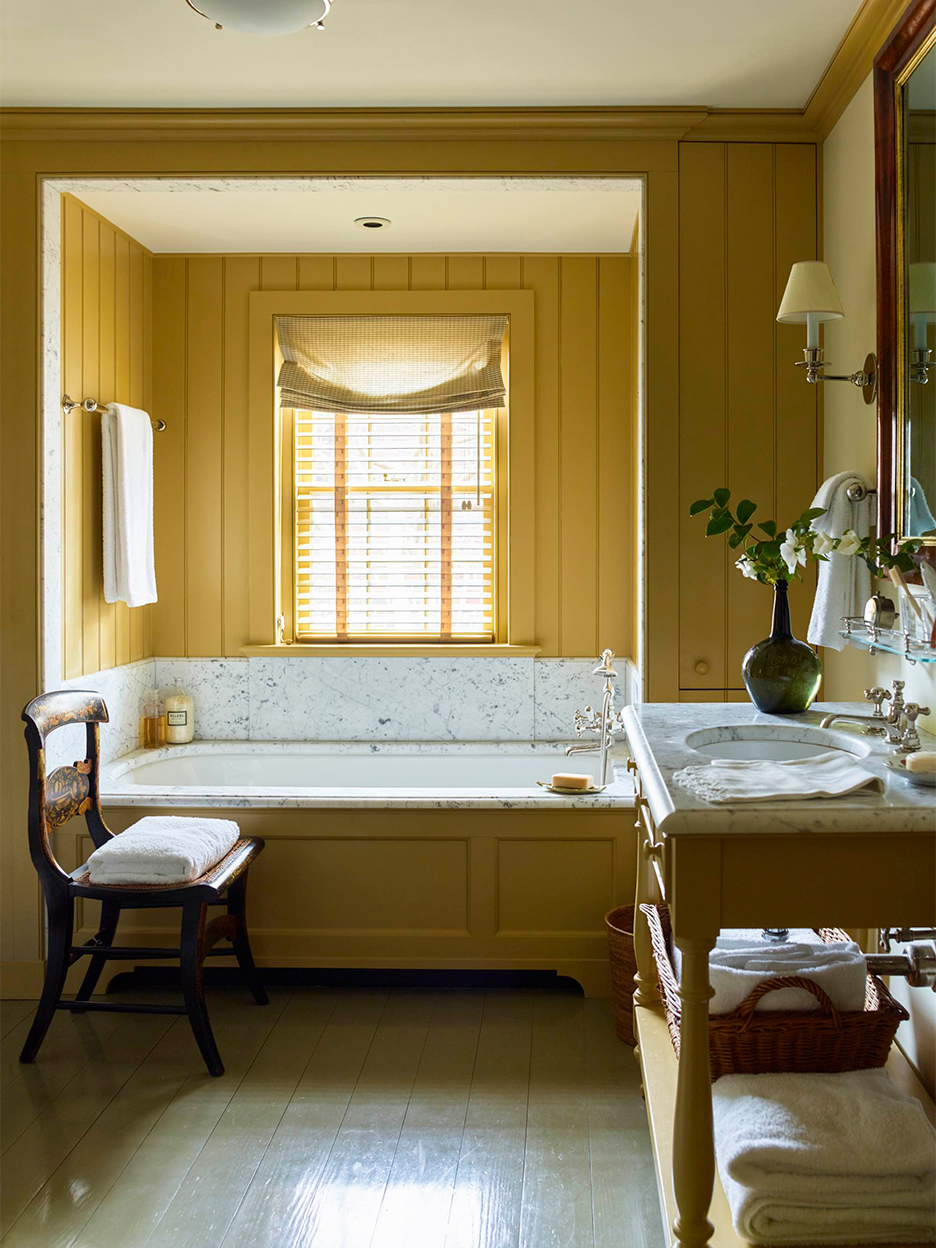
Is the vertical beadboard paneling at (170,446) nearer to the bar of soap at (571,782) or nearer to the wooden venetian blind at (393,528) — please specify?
the wooden venetian blind at (393,528)

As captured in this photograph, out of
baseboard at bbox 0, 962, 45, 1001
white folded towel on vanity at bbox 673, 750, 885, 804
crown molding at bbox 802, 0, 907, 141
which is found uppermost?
crown molding at bbox 802, 0, 907, 141

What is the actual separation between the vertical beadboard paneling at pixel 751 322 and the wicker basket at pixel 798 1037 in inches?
58.6

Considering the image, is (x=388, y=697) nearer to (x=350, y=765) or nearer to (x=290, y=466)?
(x=350, y=765)

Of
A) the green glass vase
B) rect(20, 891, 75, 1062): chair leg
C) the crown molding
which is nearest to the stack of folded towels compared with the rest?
the green glass vase

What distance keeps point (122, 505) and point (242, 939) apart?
4.94 feet

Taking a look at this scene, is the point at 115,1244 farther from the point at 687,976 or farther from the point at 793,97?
the point at 793,97

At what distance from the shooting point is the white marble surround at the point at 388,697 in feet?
13.4

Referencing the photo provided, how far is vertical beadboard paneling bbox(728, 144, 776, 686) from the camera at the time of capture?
9.93 ft

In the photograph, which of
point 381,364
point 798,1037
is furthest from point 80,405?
point 798,1037

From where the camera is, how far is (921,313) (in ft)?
6.90

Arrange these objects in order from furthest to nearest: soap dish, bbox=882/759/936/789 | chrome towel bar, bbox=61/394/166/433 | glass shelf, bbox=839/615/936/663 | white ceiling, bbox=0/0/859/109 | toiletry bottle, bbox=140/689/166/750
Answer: toiletry bottle, bbox=140/689/166/750, chrome towel bar, bbox=61/394/166/433, white ceiling, bbox=0/0/859/109, glass shelf, bbox=839/615/936/663, soap dish, bbox=882/759/936/789

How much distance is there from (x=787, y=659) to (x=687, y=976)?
0.95 meters

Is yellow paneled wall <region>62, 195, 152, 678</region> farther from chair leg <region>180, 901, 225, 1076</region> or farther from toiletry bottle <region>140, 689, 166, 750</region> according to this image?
chair leg <region>180, 901, 225, 1076</region>

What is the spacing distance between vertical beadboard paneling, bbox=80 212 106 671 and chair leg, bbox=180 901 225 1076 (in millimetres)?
1208
